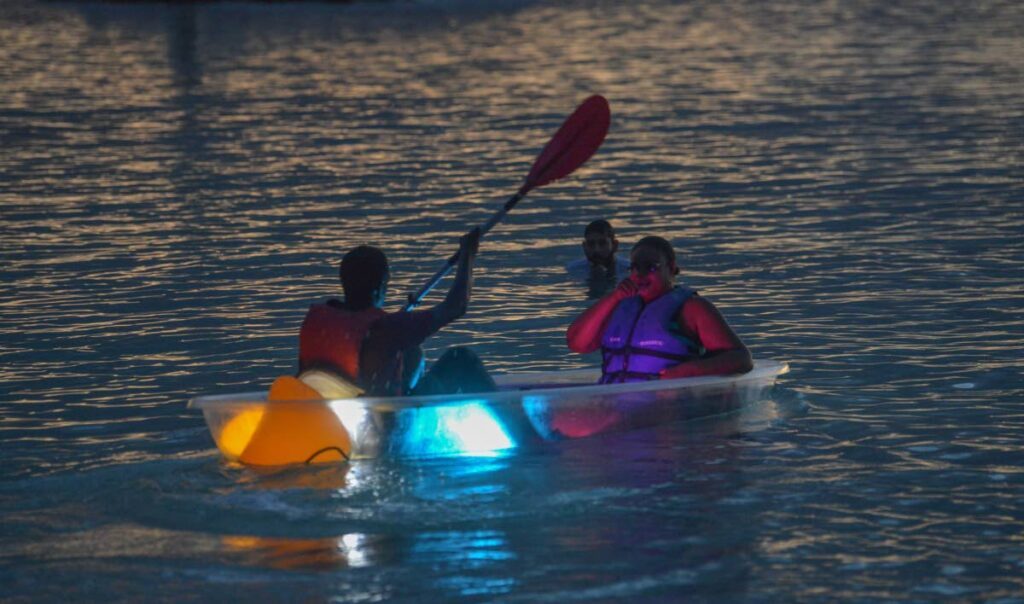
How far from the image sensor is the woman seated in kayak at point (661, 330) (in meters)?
8.58

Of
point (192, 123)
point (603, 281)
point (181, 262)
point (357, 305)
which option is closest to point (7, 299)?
point (181, 262)

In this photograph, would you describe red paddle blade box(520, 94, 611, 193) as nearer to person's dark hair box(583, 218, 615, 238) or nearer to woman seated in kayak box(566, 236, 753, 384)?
woman seated in kayak box(566, 236, 753, 384)

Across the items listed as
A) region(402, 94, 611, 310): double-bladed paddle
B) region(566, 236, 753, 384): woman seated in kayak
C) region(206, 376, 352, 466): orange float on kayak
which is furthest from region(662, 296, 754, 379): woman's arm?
region(206, 376, 352, 466): orange float on kayak

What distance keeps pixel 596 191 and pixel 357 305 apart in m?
9.56

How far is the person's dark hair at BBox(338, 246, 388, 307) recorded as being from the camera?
774 cm

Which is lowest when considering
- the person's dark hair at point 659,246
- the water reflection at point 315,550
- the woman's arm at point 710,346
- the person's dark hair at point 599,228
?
the water reflection at point 315,550

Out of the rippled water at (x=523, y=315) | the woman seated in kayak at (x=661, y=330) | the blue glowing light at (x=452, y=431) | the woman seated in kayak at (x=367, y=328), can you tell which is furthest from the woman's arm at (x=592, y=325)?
the woman seated in kayak at (x=367, y=328)

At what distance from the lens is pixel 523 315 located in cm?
1177

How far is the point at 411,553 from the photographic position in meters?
6.89

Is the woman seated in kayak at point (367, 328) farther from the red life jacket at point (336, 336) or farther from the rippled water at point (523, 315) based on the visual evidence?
the rippled water at point (523, 315)

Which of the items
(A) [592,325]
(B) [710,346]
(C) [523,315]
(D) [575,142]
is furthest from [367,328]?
(C) [523,315]

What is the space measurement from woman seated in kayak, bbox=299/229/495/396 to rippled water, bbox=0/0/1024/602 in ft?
1.43

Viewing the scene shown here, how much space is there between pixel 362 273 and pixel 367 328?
0.25 metres

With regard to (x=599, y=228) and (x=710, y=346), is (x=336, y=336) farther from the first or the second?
(x=599, y=228)
